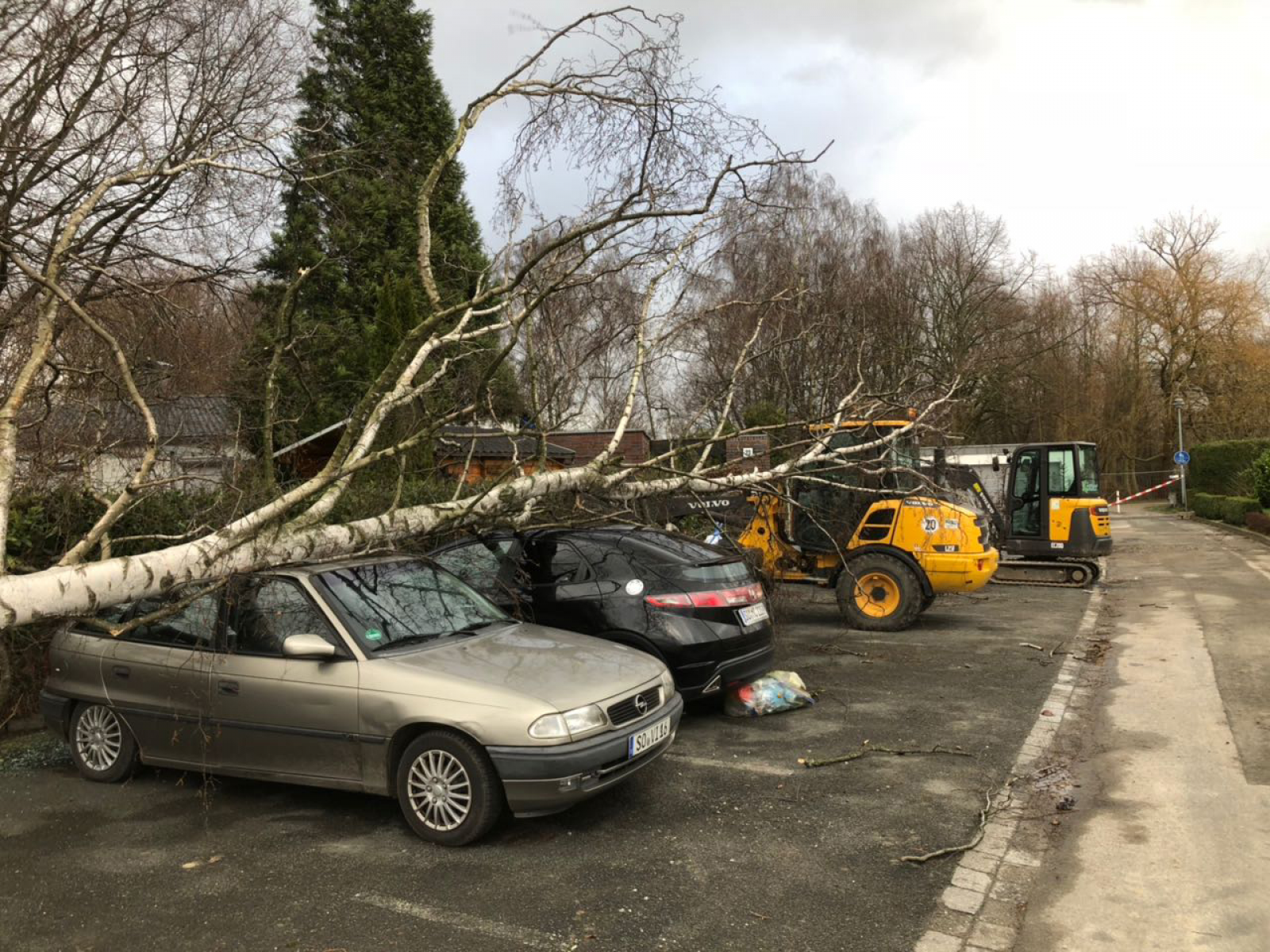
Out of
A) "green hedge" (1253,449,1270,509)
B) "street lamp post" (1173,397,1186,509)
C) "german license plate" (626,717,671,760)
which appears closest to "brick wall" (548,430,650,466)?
"green hedge" (1253,449,1270,509)

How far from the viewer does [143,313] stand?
24.9 feet

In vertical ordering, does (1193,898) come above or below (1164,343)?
below

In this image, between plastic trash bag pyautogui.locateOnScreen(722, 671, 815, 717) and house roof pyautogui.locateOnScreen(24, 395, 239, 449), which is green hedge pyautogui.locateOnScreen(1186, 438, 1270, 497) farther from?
house roof pyautogui.locateOnScreen(24, 395, 239, 449)

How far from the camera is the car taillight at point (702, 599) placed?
6965mm

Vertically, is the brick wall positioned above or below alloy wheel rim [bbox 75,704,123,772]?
above

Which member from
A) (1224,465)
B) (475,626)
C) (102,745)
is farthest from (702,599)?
(1224,465)

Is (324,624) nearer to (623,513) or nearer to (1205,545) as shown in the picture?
(623,513)

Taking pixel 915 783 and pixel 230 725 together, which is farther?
pixel 915 783

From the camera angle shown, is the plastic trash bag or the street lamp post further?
the street lamp post

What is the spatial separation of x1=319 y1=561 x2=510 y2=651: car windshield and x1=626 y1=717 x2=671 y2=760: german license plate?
1.35 meters

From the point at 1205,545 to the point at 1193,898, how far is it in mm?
21809

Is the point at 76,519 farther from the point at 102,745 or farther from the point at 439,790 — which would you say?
the point at 439,790

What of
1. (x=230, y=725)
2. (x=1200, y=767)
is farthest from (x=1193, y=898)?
(x=230, y=725)

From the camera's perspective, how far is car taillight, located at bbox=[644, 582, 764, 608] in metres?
6.96
